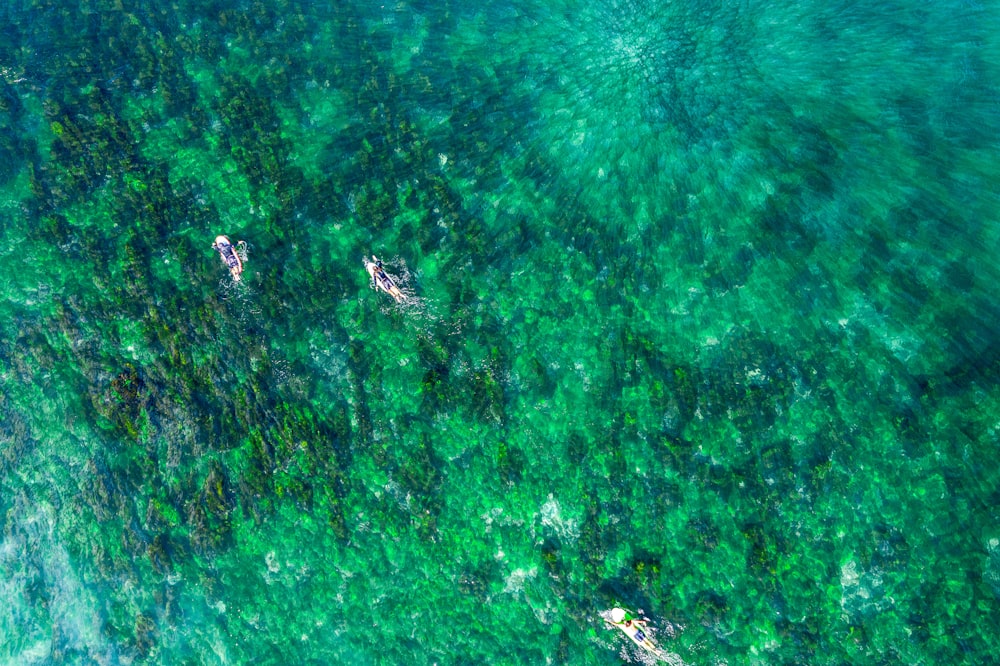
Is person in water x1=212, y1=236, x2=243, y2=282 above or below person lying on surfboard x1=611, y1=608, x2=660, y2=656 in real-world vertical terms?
above

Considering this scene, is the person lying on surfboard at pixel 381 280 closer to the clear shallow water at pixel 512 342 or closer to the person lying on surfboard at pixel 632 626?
the clear shallow water at pixel 512 342

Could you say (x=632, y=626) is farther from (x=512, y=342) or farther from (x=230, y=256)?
(x=230, y=256)

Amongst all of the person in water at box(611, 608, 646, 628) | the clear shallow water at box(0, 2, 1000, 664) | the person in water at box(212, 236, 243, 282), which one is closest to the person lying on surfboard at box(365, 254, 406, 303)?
the clear shallow water at box(0, 2, 1000, 664)

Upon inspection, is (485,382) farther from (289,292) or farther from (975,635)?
(975,635)

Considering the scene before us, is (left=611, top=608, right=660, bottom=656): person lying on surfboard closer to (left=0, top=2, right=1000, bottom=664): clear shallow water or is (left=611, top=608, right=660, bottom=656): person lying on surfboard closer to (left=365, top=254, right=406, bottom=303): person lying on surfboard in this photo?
(left=0, top=2, right=1000, bottom=664): clear shallow water

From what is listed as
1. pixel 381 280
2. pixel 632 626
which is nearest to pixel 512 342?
pixel 381 280

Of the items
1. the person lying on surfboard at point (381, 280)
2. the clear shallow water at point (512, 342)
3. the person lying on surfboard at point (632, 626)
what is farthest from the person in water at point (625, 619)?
the person lying on surfboard at point (381, 280)
